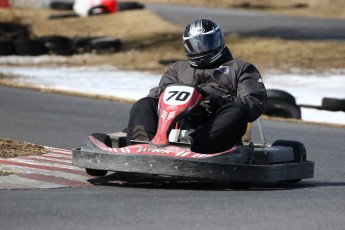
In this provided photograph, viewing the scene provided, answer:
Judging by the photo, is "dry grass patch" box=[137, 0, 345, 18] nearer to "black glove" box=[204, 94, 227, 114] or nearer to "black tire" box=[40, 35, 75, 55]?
"black tire" box=[40, 35, 75, 55]

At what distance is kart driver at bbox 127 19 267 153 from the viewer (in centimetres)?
757

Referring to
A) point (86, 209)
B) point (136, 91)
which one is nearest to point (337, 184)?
point (86, 209)

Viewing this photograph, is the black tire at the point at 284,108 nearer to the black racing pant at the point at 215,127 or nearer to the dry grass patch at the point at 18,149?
the dry grass patch at the point at 18,149

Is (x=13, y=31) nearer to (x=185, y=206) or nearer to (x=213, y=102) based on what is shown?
(x=213, y=102)

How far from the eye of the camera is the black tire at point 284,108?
46.3ft

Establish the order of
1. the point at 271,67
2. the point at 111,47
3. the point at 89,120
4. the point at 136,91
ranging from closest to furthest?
1. the point at 89,120
2. the point at 136,91
3. the point at 271,67
4. the point at 111,47

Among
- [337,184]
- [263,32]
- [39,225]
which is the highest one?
[39,225]

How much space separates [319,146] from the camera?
36.6ft

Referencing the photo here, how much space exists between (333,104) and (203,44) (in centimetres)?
671

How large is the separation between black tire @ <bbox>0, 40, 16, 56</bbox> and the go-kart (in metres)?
16.2

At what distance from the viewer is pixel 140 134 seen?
25.1ft

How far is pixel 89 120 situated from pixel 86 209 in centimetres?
687

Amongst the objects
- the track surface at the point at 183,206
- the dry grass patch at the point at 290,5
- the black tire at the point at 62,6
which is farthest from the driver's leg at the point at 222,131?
the dry grass patch at the point at 290,5

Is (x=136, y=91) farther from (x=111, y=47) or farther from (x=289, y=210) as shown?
(x=289, y=210)
